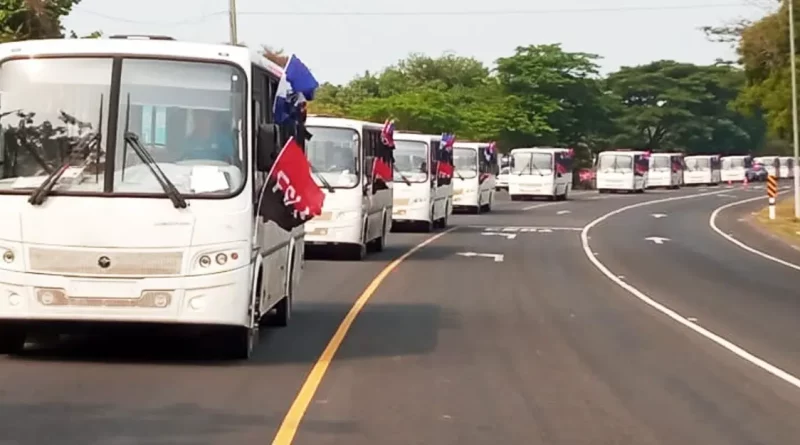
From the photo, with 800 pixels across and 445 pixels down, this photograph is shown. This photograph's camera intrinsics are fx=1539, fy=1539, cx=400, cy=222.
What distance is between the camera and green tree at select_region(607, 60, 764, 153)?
107 meters

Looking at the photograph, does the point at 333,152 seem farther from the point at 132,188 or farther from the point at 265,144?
the point at 132,188

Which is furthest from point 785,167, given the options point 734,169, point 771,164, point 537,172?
point 537,172

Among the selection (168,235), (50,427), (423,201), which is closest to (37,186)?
(168,235)

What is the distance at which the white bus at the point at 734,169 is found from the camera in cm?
10849

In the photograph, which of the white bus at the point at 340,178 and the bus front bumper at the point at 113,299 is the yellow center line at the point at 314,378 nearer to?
the bus front bumper at the point at 113,299

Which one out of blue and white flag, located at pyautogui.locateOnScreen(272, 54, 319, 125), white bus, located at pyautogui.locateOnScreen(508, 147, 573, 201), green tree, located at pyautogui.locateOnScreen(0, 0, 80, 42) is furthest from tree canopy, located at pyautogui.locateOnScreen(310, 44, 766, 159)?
blue and white flag, located at pyautogui.locateOnScreen(272, 54, 319, 125)

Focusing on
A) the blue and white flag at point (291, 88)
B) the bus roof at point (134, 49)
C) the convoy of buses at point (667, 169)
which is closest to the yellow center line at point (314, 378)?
the blue and white flag at point (291, 88)

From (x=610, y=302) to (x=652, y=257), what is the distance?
1121 centimetres

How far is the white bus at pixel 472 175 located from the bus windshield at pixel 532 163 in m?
11.2

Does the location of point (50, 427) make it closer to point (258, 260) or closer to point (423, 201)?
point (258, 260)

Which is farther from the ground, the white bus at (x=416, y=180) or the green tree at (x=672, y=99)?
the green tree at (x=672, y=99)

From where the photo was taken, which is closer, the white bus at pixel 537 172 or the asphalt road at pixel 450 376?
the asphalt road at pixel 450 376

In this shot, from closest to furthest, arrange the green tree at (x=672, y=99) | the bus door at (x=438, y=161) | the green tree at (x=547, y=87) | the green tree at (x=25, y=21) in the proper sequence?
the green tree at (x=25, y=21) → the bus door at (x=438, y=161) → the green tree at (x=547, y=87) → the green tree at (x=672, y=99)

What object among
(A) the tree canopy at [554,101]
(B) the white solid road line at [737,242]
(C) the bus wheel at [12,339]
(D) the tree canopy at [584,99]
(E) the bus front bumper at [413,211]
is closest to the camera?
(C) the bus wheel at [12,339]
